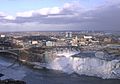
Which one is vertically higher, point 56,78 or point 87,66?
point 87,66

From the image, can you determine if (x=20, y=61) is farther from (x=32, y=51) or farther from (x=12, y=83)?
(x=12, y=83)

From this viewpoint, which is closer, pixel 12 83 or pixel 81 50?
pixel 12 83

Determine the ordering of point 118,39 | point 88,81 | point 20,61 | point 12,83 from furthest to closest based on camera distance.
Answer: point 118,39
point 20,61
point 88,81
point 12,83

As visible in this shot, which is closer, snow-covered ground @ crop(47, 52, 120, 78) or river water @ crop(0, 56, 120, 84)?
river water @ crop(0, 56, 120, 84)

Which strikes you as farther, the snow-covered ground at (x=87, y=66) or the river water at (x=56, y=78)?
the snow-covered ground at (x=87, y=66)

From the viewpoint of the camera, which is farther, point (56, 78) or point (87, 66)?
point (87, 66)

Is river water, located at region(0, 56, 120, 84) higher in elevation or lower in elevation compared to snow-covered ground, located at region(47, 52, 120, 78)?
lower

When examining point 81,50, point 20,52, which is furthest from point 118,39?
point 20,52

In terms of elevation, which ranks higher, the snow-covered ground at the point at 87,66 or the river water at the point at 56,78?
the snow-covered ground at the point at 87,66
